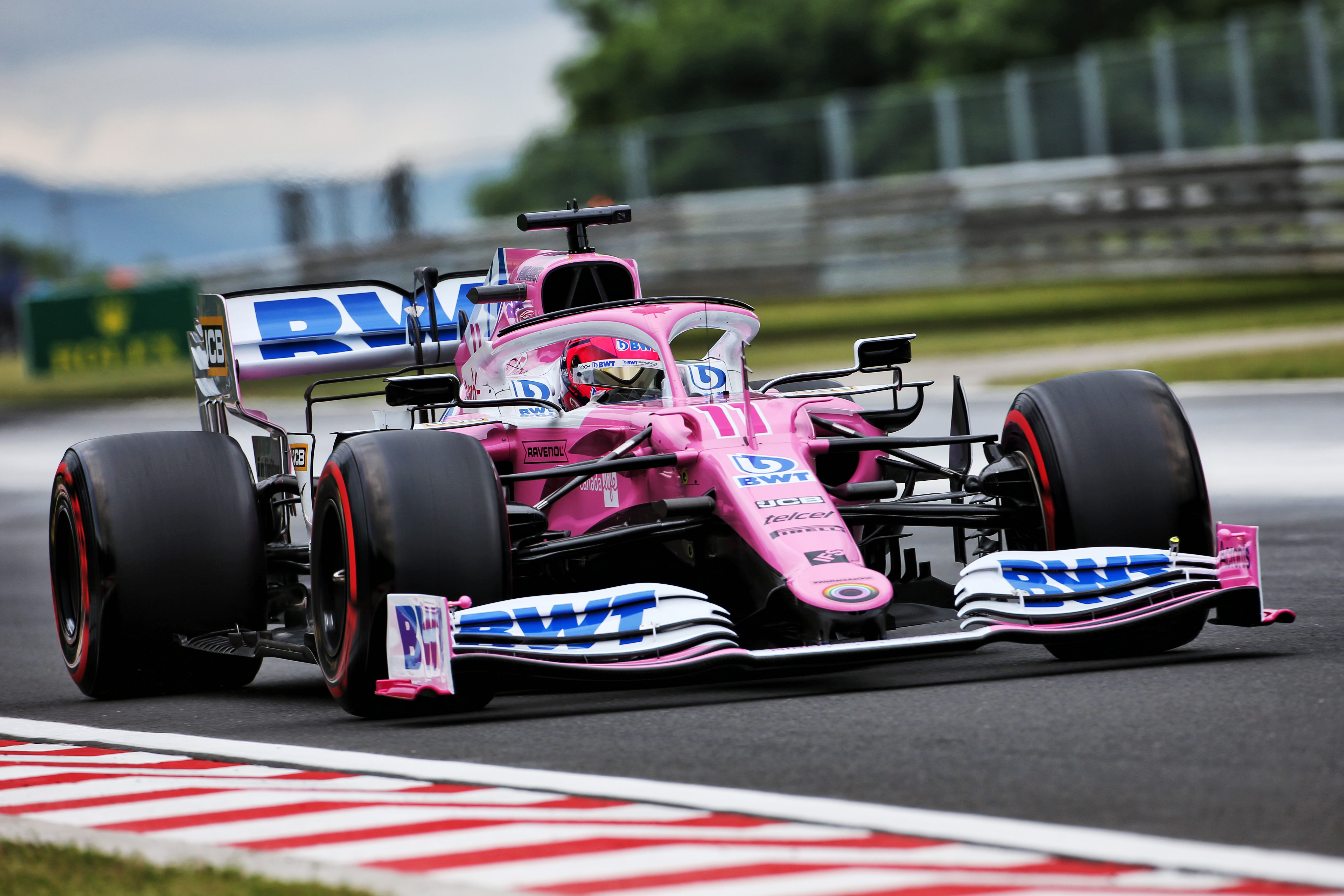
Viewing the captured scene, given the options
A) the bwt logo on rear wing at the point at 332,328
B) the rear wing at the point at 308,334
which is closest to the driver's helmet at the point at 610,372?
the rear wing at the point at 308,334

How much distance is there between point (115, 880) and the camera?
4797mm

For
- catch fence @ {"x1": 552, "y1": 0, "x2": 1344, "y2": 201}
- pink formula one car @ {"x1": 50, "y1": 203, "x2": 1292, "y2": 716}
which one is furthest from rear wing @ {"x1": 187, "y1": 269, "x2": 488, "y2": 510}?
catch fence @ {"x1": 552, "y1": 0, "x2": 1344, "y2": 201}

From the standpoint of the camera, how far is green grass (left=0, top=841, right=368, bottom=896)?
14.9 ft

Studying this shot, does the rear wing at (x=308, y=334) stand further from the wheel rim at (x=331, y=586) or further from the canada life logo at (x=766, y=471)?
the canada life logo at (x=766, y=471)

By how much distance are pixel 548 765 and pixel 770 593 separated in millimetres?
1363

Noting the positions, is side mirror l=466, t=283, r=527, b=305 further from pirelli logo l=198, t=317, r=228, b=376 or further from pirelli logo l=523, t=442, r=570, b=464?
pirelli logo l=198, t=317, r=228, b=376

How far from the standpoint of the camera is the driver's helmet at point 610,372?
8.42m

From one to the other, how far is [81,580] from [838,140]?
26.8 m

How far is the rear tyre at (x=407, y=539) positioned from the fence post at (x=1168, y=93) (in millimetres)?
24994

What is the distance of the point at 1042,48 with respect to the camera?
159 ft

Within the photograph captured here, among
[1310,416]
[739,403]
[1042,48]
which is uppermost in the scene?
[1042,48]

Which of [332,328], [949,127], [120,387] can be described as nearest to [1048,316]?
[949,127]

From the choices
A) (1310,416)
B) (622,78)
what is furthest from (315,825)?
(622,78)

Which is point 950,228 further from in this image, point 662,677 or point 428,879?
point 428,879
